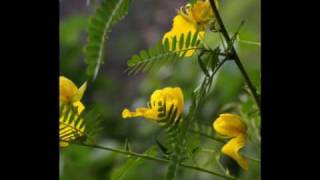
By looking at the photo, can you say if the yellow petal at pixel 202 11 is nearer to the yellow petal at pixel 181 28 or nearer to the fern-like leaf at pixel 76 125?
the yellow petal at pixel 181 28

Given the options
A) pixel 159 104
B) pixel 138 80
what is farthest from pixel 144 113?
pixel 138 80

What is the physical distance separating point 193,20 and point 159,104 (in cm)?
8

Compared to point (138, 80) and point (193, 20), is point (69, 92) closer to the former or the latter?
point (193, 20)

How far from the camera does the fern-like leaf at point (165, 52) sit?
59 cm

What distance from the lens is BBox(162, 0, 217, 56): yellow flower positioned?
60 centimetres

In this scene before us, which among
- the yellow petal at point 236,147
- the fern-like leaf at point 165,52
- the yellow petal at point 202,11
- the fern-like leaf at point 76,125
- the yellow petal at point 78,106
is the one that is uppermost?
the yellow petal at point 202,11

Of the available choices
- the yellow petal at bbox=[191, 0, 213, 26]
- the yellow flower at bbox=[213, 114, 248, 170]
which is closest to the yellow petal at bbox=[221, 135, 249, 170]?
the yellow flower at bbox=[213, 114, 248, 170]

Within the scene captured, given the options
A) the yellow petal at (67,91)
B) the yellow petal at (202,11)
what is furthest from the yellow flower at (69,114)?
the yellow petal at (202,11)

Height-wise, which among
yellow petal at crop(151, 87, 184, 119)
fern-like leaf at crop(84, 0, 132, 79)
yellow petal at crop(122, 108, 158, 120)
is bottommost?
yellow petal at crop(122, 108, 158, 120)

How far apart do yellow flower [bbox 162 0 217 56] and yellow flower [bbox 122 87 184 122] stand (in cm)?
4

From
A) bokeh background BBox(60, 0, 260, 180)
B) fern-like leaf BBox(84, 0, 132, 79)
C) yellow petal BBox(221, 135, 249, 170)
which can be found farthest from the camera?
bokeh background BBox(60, 0, 260, 180)

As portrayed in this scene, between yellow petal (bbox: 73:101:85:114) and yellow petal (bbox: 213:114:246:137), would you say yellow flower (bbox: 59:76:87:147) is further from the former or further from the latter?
yellow petal (bbox: 213:114:246:137)
